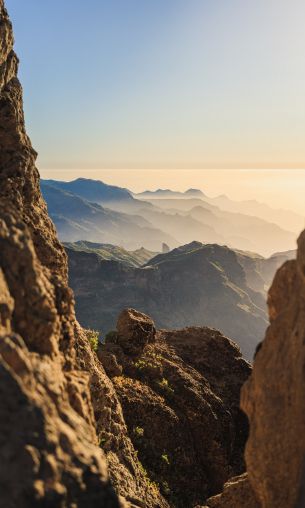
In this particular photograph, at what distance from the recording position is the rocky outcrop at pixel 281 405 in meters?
17.4

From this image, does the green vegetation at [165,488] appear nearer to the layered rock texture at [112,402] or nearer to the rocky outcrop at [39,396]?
the layered rock texture at [112,402]

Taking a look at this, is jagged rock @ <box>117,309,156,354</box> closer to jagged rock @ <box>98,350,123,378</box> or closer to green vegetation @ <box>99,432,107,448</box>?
jagged rock @ <box>98,350,123,378</box>

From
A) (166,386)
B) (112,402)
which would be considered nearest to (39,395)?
(112,402)

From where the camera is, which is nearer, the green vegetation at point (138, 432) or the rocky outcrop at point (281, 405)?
the rocky outcrop at point (281, 405)

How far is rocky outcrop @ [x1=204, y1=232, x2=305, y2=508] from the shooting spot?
17.4 metres

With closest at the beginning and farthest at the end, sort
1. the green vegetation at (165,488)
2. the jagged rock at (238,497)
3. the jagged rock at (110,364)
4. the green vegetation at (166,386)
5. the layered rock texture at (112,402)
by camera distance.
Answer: the layered rock texture at (112,402), the jagged rock at (238,497), the green vegetation at (165,488), the jagged rock at (110,364), the green vegetation at (166,386)

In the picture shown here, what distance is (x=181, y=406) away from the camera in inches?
1494

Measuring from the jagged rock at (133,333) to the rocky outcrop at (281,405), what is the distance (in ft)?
78.9

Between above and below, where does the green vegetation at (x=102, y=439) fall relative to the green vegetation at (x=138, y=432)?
above

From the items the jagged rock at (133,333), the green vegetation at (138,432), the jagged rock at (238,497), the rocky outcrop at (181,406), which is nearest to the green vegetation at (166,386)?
the rocky outcrop at (181,406)

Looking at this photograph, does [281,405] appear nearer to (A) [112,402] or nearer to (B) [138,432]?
(A) [112,402]

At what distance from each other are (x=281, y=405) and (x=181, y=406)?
21.8m

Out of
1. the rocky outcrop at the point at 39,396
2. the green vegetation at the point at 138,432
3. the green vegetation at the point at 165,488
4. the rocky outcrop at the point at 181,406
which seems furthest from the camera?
the green vegetation at the point at 138,432

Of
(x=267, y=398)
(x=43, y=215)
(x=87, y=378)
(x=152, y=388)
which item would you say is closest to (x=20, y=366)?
(x=87, y=378)
